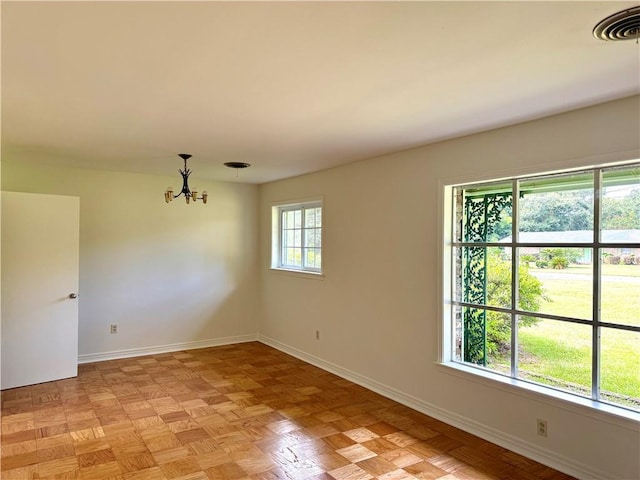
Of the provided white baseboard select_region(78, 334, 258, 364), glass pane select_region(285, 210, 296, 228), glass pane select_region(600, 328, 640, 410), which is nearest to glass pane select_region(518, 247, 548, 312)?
glass pane select_region(600, 328, 640, 410)

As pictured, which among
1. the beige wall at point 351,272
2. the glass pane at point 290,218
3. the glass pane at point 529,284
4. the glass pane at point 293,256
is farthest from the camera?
the glass pane at point 290,218

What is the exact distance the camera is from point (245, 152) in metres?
3.95

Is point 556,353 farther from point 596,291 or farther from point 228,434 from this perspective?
point 228,434

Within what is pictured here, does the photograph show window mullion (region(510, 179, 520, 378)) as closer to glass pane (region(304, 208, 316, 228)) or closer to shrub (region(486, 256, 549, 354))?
shrub (region(486, 256, 549, 354))

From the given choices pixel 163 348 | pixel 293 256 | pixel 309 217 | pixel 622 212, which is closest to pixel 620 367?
pixel 622 212

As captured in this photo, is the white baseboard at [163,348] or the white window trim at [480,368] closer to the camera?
the white window trim at [480,368]

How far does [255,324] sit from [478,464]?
4.06 meters

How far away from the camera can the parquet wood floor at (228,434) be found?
2.65 metres

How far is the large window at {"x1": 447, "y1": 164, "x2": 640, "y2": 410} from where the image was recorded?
251cm

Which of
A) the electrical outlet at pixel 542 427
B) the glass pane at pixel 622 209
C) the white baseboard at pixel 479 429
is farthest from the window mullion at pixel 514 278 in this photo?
the glass pane at pixel 622 209

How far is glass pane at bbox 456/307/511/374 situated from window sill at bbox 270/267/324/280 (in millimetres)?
1904

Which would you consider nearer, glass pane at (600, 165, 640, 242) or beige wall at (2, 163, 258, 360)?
glass pane at (600, 165, 640, 242)

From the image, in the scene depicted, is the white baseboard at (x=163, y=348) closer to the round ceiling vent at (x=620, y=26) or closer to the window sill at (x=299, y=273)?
the window sill at (x=299, y=273)

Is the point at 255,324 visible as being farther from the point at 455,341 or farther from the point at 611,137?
the point at 611,137
